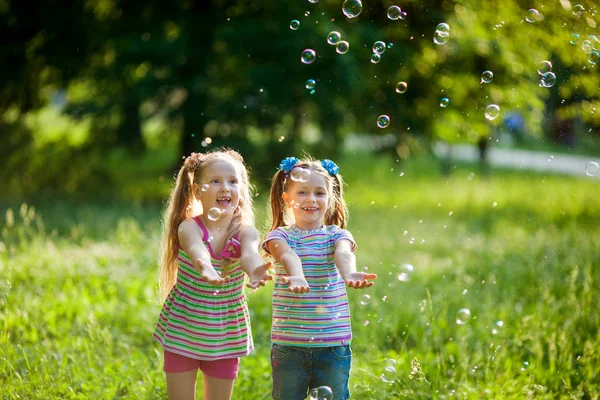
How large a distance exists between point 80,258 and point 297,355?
3.81 m

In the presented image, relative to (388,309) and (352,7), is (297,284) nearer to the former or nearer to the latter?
(352,7)

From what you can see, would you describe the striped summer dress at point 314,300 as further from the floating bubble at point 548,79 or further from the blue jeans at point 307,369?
the floating bubble at point 548,79

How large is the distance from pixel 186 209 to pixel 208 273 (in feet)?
1.86

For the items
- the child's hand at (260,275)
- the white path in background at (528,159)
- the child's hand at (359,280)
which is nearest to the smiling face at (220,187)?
the child's hand at (260,275)

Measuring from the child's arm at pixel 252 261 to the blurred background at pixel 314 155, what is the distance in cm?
107

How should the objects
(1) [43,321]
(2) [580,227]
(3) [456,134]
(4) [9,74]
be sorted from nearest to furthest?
(1) [43,321], (2) [580,227], (4) [9,74], (3) [456,134]

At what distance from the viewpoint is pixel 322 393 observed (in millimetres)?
2865

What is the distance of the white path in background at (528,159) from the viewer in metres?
17.2

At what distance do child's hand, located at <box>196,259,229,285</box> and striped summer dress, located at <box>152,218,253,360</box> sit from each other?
150 millimetres

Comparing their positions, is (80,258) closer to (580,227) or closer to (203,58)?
(203,58)

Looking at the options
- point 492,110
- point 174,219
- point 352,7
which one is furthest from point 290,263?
point 492,110

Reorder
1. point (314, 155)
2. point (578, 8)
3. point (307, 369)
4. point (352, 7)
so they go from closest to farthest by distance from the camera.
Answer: point (307, 369) → point (352, 7) → point (578, 8) → point (314, 155)

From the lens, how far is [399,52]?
379 inches

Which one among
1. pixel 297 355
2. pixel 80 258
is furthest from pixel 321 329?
pixel 80 258
